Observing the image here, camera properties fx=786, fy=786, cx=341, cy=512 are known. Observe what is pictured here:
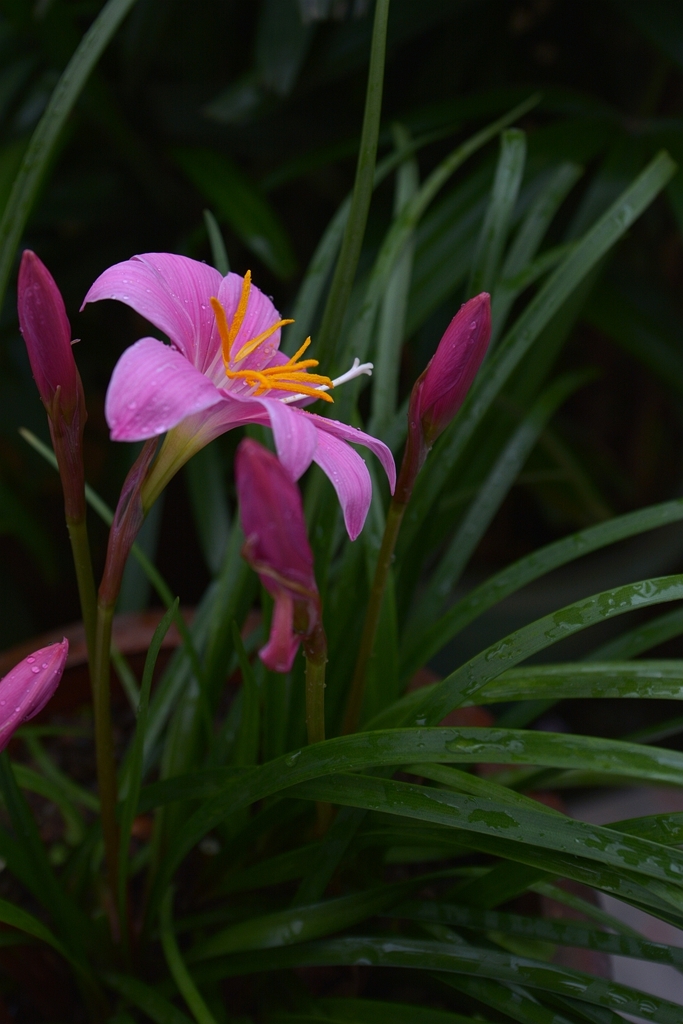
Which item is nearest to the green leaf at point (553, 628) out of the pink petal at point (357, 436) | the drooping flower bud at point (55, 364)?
the pink petal at point (357, 436)

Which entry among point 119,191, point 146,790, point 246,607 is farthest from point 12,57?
point 146,790

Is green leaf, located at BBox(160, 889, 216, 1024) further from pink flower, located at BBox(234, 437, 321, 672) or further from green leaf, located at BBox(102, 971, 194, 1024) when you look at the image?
pink flower, located at BBox(234, 437, 321, 672)

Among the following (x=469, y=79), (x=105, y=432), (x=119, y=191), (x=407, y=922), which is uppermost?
(x=469, y=79)

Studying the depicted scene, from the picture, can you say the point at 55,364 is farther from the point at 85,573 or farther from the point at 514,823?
the point at 514,823

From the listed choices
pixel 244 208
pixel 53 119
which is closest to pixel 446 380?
pixel 53 119

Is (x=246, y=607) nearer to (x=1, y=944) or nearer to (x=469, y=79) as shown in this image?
(x=1, y=944)
